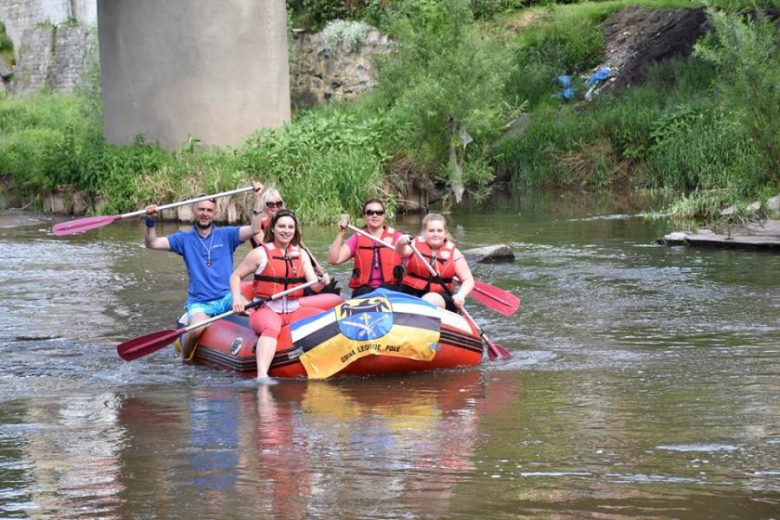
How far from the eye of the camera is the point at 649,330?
9812 mm

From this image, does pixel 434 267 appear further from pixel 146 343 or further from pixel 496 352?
pixel 146 343

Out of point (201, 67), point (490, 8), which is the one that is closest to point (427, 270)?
point (201, 67)

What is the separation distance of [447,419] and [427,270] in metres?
2.52

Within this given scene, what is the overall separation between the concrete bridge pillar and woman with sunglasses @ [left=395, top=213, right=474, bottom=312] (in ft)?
36.5

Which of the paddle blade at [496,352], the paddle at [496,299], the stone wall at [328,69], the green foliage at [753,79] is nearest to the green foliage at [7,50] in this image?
the stone wall at [328,69]

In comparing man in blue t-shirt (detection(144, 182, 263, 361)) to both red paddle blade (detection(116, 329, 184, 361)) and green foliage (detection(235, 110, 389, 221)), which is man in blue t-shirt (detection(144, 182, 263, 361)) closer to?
red paddle blade (detection(116, 329, 184, 361))

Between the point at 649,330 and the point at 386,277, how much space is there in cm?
197

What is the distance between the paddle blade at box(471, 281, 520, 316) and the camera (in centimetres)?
986

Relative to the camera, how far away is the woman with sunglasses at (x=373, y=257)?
9.62 metres

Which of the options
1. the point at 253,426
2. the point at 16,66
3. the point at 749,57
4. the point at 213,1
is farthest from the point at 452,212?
the point at 16,66

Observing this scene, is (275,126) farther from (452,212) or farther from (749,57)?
(749,57)

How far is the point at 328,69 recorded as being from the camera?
30.8 metres

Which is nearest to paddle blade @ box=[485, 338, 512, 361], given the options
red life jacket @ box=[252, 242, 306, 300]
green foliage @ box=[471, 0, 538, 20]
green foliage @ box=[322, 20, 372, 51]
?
red life jacket @ box=[252, 242, 306, 300]

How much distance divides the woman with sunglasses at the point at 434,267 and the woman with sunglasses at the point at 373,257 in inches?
5.2
